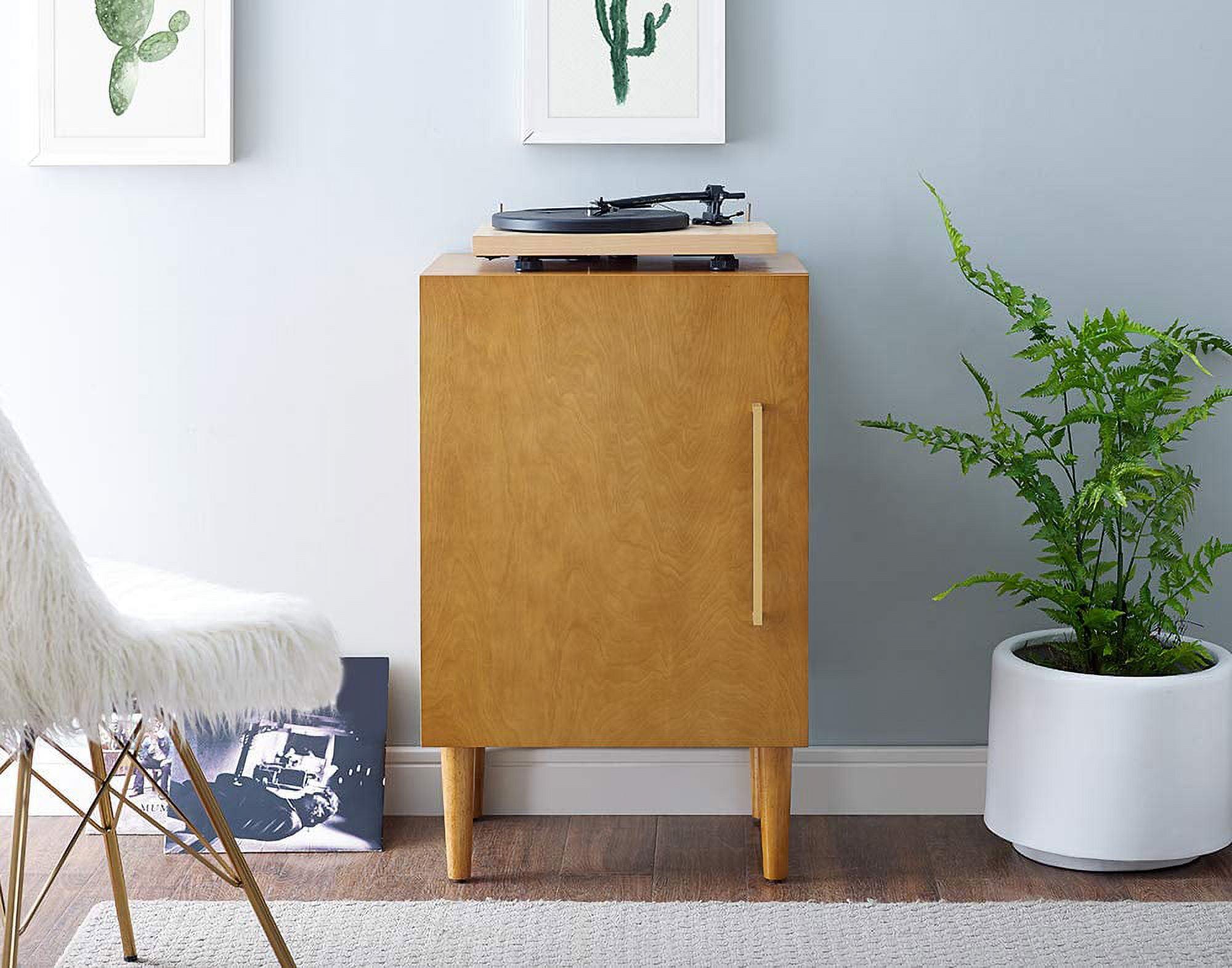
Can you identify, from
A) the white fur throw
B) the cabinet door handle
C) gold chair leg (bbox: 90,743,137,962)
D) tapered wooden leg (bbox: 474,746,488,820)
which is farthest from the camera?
tapered wooden leg (bbox: 474,746,488,820)

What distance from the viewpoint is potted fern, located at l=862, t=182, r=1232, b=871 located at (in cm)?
201

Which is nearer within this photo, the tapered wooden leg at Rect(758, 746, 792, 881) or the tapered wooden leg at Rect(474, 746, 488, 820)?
the tapered wooden leg at Rect(758, 746, 792, 881)

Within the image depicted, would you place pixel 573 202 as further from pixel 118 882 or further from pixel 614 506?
pixel 118 882

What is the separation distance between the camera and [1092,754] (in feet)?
6.66

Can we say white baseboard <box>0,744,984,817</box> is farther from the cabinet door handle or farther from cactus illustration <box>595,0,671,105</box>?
cactus illustration <box>595,0,671,105</box>

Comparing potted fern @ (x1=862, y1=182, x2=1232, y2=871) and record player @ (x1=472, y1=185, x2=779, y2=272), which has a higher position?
record player @ (x1=472, y1=185, x2=779, y2=272)

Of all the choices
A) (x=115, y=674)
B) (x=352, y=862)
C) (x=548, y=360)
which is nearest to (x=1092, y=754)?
(x=548, y=360)

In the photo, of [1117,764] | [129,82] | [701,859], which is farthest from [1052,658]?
[129,82]

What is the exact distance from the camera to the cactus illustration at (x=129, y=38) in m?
2.22

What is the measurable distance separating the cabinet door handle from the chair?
0.58 meters

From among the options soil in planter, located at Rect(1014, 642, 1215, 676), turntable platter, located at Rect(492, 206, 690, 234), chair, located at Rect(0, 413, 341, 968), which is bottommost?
soil in planter, located at Rect(1014, 642, 1215, 676)

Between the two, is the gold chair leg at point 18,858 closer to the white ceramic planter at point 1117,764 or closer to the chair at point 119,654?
the chair at point 119,654

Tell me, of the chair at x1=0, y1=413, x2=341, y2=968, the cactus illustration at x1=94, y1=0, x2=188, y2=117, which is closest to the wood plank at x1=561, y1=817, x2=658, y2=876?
the chair at x1=0, y1=413, x2=341, y2=968

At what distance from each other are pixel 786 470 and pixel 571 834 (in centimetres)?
71
